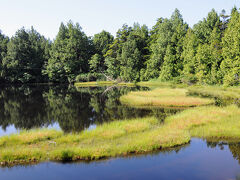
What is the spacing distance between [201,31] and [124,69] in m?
28.7

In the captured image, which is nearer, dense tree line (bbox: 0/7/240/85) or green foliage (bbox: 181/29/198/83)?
dense tree line (bbox: 0/7/240/85)

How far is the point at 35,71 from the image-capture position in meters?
88.9

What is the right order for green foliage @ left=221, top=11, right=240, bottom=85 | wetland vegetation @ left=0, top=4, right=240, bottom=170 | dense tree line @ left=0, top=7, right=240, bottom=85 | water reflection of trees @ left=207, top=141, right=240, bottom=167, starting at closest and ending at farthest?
water reflection of trees @ left=207, top=141, right=240, bottom=167, wetland vegetation @ left=0, top=4, right=240, bottom=170, green foliage @ left=221, top=11, right=240, bottom=85, dense tree line @ left=0, top=7, right=240, bottom=85

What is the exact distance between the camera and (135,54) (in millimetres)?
75062

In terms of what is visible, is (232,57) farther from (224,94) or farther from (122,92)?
(122,92)

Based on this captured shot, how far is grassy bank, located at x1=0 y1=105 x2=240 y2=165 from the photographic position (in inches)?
477

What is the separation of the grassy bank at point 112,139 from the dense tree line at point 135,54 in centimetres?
3163

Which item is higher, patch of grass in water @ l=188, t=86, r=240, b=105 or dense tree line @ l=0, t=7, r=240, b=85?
dense tree line @ l=0, t=7, r=240, b=85

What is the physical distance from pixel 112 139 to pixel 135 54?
62.9 meters

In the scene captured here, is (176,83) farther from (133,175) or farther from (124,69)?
(133,175)

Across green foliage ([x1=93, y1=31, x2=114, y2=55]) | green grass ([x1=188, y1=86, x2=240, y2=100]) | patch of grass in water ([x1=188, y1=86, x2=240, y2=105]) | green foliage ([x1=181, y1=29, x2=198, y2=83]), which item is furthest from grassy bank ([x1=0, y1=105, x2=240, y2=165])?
green foliage ([x1=93, y1=31, x2=114, y2=55])

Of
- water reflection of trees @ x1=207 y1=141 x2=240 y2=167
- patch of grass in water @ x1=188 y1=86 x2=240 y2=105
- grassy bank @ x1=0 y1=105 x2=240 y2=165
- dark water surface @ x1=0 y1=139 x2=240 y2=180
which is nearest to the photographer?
dark water surface @ x1=0 y1=139 x2=240 y2=180

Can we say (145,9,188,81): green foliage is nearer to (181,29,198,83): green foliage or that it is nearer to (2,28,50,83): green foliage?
(181,29,198,83): green foliage

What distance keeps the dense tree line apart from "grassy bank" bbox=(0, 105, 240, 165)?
3163cm
